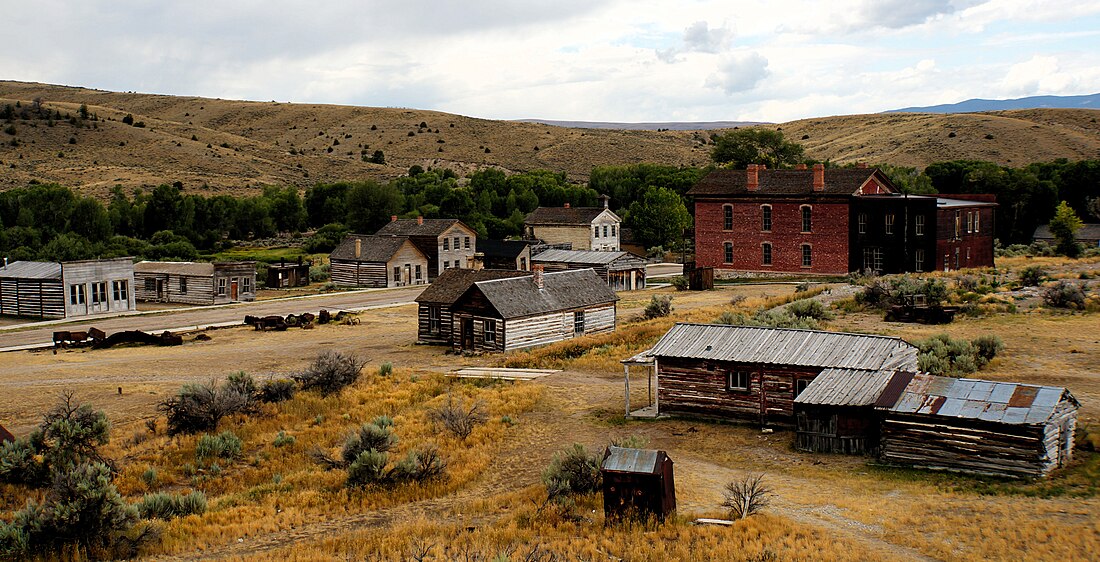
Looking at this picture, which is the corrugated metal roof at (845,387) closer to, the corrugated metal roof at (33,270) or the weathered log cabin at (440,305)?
the weathered log cabin at (440,305)

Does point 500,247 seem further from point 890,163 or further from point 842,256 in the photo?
point 890,163

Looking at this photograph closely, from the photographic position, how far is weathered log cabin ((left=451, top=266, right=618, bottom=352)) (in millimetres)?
37250

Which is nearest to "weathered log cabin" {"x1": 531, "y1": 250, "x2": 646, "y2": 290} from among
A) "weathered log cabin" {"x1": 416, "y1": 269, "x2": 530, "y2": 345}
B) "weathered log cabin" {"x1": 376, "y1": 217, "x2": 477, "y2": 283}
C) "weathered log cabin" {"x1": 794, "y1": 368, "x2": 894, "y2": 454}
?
"weathered log cabin" {"x1": 376, "y1": 217, "x2": 477, "y2": 283}

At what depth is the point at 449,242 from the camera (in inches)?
2665

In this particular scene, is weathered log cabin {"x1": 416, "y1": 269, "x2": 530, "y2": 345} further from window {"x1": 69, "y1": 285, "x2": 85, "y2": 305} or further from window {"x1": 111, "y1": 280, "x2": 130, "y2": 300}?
window {"x1": 69, "y1": 285, "x2": 85, "y2": 305}

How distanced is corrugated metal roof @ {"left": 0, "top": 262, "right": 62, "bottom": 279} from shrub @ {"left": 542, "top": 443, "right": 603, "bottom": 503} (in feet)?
128

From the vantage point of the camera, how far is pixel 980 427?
19.4 metres

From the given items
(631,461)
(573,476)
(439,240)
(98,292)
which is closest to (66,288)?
(98,292)

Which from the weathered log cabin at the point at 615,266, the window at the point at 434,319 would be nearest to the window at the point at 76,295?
the window at the point at 434,319

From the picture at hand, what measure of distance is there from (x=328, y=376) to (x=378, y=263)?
34.5 metres

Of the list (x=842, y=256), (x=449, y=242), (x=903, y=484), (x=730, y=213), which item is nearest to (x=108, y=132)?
(x=449, y=242)

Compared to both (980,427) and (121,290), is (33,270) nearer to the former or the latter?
(121,290)

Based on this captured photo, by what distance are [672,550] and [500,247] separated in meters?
54.5

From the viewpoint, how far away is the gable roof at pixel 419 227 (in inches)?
2643
